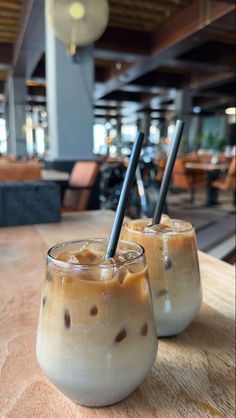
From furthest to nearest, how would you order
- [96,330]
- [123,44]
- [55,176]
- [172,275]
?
[123,44]
[55,176]
[172,275]
[96,330]

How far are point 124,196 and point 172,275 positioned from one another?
0.16m

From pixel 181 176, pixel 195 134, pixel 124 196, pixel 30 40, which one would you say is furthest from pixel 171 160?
pixel 195 134

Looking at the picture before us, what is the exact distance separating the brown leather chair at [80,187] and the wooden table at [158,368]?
2.14 m

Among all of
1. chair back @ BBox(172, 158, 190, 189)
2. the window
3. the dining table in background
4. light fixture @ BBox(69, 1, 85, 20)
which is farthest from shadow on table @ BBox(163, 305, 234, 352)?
the window

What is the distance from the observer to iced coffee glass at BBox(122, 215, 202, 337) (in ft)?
1.54

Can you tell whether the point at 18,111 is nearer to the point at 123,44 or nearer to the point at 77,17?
the point at 123,44

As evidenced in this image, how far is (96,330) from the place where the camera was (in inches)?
13.5

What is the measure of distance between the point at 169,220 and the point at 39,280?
30 centimetres

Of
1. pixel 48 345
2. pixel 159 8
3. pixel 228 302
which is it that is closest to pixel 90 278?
pixel 48 345

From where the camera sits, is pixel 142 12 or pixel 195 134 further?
pixel 195 134

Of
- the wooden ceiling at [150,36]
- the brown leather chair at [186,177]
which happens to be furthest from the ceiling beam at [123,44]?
the brown leather chair at [186,177]

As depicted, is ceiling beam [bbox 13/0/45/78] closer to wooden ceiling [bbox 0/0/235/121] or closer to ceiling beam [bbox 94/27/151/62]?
wooden ceiling [bbox 0/0/235/121]

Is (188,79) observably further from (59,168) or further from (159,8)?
(59,168)

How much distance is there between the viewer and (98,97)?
1292 cm
